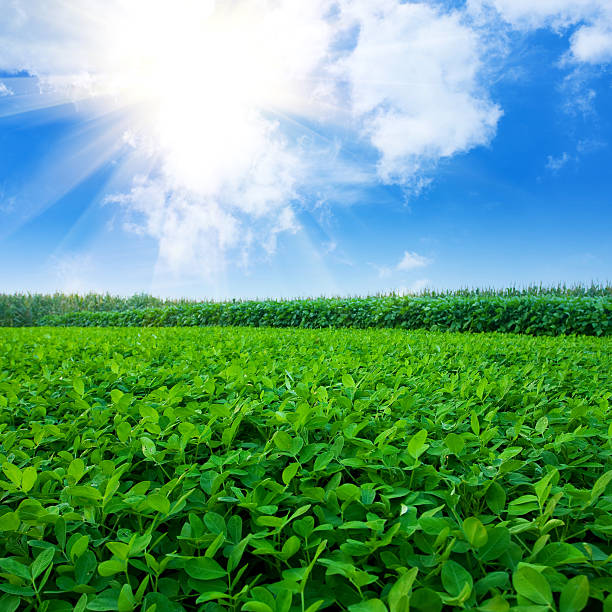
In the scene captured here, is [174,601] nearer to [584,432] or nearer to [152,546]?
[152,546]

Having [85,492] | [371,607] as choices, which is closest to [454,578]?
[371,607]

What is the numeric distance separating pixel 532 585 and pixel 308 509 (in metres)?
0.57

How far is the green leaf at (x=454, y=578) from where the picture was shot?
2.69 ft

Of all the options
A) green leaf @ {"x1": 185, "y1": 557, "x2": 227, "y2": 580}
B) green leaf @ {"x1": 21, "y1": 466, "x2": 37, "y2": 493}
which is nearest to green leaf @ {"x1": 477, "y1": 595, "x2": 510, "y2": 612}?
green leaf @ {"x1": 185, "y1": 557, "x2": 227, "y2": 580}

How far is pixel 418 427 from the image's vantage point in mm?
1722

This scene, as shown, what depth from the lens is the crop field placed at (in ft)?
2.91

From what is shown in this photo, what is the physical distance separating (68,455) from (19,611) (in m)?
0.53

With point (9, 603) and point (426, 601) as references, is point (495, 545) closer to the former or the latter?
point (426, 601)

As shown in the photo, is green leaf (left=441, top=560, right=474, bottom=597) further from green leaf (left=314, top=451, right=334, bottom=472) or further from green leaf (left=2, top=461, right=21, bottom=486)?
green leaf (left=2, top=461, right=21, bottom=486)

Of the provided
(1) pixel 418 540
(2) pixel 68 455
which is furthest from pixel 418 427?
(2) pixel 68 455

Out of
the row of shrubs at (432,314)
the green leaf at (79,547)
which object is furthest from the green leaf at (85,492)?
the row of shrubs at (432,314)

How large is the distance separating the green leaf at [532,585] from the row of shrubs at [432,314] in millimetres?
12901

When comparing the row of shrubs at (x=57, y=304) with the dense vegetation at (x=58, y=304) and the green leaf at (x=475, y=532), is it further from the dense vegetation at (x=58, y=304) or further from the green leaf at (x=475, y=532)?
the green leaf at (x=475, y=532)

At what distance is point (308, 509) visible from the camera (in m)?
1.15
